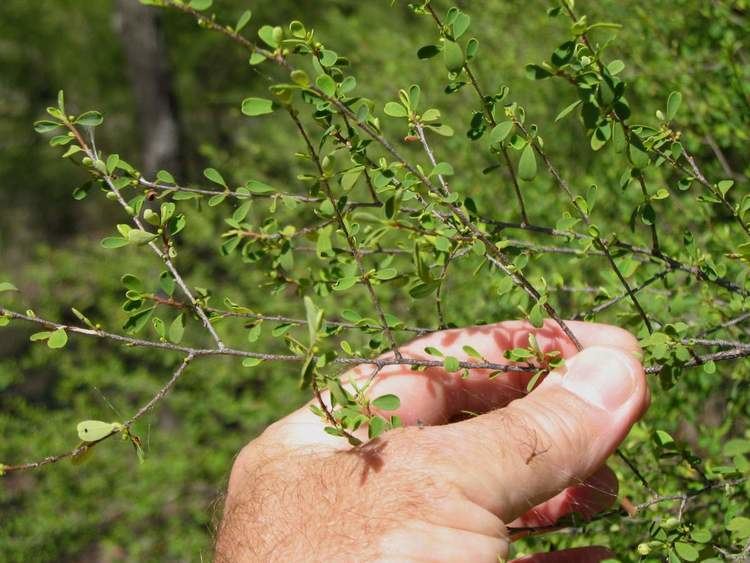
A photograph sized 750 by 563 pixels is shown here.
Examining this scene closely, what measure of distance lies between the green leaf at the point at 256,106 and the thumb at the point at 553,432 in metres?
0.74

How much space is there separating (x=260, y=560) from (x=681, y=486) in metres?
1.31

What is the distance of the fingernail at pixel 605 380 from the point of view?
64.2 inches

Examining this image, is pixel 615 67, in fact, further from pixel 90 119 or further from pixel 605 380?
pixel 90 119

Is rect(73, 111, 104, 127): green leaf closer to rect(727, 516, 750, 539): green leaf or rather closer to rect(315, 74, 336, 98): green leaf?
rect(315, 74, 336, 98): green leaf

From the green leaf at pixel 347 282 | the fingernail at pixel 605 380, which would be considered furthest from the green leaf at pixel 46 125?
the fingernail at pixel 605 380

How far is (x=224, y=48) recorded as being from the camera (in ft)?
33.7

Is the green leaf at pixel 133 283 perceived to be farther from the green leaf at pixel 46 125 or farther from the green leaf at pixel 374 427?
A: the green leaf at pixel 374 427

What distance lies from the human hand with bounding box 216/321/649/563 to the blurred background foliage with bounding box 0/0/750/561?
8.8 inches

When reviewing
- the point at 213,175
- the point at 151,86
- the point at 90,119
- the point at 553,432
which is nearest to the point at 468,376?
the point at 553,432

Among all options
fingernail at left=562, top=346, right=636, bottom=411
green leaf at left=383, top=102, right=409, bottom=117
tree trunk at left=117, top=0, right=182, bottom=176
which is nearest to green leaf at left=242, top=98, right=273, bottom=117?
green leaf at left=383, top=102, right=409, bottom=117

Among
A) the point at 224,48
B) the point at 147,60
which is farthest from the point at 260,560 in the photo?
the point at 224,48

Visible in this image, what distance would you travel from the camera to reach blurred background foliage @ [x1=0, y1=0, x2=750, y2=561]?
9.03ft

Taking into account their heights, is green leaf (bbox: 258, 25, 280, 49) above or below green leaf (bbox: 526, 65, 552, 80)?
below

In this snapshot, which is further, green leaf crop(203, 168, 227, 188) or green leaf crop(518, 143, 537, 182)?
green leaf crop(203, 168, 227, 188)
